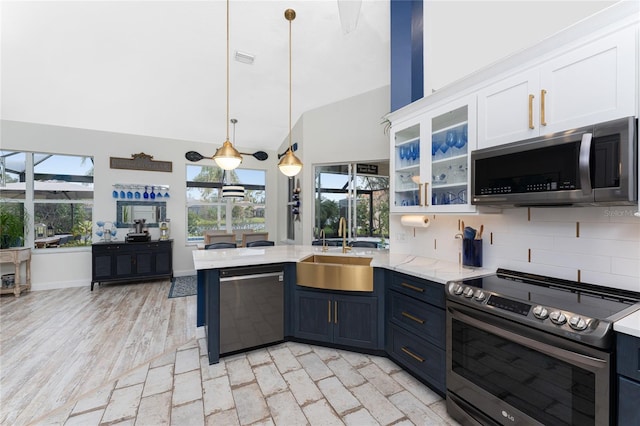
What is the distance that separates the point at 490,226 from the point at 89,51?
507 cm

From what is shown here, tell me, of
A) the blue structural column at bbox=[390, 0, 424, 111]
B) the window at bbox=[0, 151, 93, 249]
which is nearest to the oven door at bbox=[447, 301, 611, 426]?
the blue structural column at bbox=[390, 0, 424, 111]

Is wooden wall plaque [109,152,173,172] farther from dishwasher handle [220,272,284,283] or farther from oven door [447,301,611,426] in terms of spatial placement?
oven door [447,301,611,426]

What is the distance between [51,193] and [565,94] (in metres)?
7.46

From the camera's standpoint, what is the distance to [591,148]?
1.44 m

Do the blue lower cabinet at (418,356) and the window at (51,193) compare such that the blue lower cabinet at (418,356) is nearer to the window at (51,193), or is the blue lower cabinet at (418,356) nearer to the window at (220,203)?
the window at (220,203)

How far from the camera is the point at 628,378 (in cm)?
116

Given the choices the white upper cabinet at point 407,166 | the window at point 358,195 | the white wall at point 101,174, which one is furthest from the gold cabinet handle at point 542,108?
the white wall at point 101,174

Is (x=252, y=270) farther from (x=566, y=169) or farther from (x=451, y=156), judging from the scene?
(x=566, y=169)

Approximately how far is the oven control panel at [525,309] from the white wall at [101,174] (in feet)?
19.4

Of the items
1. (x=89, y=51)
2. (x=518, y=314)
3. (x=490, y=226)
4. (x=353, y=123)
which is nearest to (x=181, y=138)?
(x=89, y=51)

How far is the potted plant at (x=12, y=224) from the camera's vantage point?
4668 mm

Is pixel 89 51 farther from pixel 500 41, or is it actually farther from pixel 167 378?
pixel 500 41

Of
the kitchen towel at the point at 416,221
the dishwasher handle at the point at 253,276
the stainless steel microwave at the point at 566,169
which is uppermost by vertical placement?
the stainless steel microwave at the point at 566,169

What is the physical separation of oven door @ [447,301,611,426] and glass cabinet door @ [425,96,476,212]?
913mm
